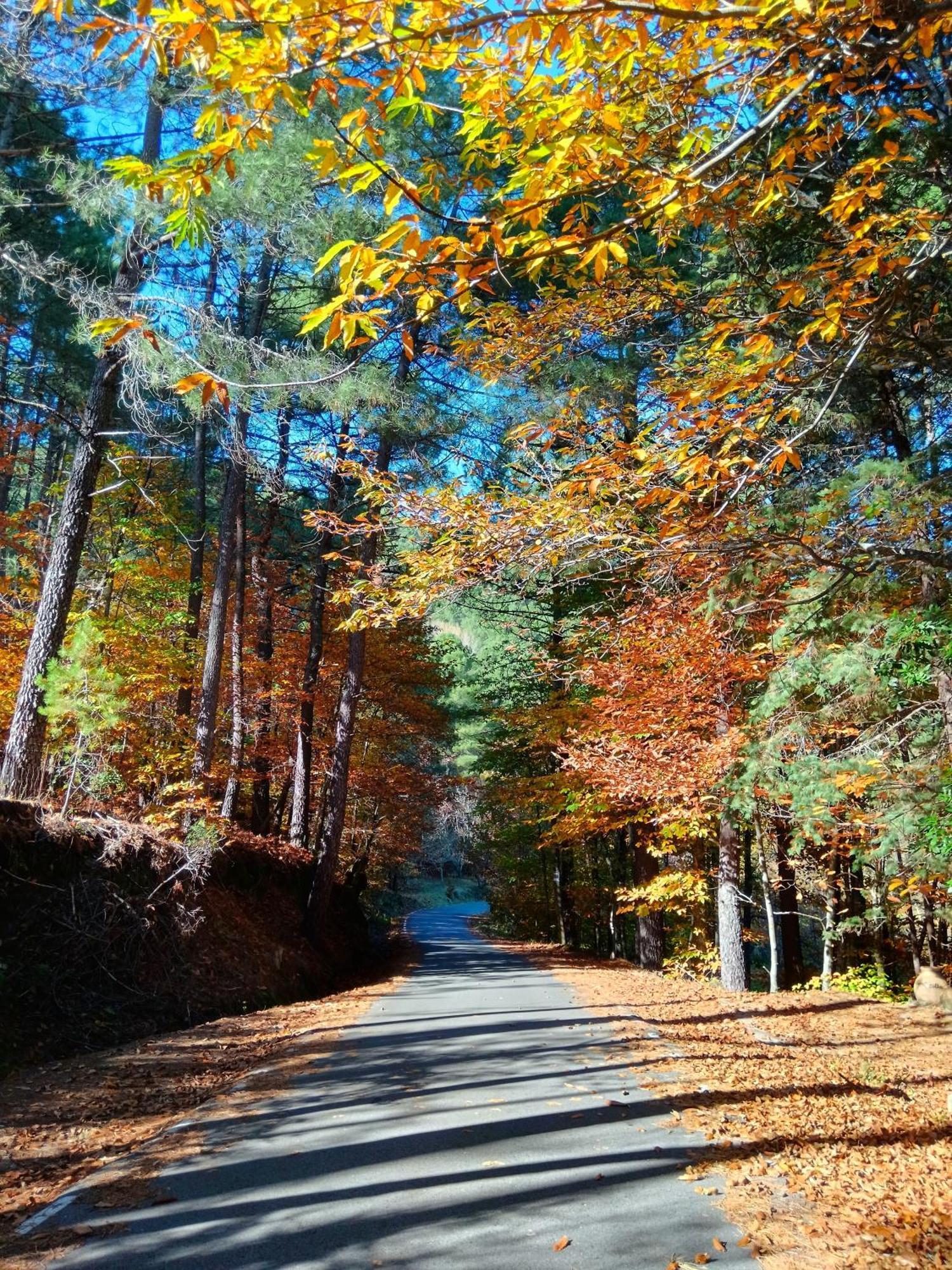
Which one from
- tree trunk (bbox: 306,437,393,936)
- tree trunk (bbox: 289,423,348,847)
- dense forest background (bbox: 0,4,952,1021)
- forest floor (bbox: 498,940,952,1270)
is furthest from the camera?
tree trunk (bbox: 289,423,348,847)

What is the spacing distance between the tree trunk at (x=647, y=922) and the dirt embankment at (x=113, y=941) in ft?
21.9

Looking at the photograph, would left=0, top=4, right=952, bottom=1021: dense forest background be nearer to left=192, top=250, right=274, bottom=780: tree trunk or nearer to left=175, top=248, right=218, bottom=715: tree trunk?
left=192, top=250, right=274, bottom=780: tree trunk

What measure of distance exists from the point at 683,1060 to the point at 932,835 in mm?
2861

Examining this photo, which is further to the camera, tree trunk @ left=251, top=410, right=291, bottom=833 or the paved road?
tree trunk @ left=251, top=410, right=291, bottom=833

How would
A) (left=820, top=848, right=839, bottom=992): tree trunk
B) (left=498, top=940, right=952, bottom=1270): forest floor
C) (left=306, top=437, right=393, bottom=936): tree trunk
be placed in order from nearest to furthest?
(left=498, top=940, right=952, bottom=1270): forest floor → (left=820, top=848, right=839, bottom=992): tree trunk → (left=306, top=437, right=393, bottom=936): tree trunk

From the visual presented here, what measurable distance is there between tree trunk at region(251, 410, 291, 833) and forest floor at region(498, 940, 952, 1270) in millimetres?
8749

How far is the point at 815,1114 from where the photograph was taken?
5.18 m

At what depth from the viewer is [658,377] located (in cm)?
909

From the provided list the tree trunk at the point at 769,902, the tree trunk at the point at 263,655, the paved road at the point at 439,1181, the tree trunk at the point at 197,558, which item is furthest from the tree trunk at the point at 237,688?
the tree trunk at the point at 769,902

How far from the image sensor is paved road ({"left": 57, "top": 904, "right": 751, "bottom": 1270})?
328 centimetres

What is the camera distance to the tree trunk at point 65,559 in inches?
340

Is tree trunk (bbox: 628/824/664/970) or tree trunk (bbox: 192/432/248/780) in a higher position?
tree trunk (bbox: 192/432/248/780)

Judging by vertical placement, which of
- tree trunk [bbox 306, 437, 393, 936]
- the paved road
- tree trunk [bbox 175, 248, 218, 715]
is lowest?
the paved road

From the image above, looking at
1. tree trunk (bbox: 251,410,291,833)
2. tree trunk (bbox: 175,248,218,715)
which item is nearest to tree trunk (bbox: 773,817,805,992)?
tree trunk (bbox: 251,410,291,833)
